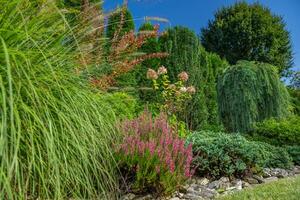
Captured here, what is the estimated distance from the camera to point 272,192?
4.90m

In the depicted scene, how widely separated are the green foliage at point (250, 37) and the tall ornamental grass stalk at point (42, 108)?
19631 mm

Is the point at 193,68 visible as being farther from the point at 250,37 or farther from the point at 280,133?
Result: the point at 250,37

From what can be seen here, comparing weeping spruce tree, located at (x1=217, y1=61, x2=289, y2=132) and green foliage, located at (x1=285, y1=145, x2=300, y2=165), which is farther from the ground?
weeping spruce tree, located at (x1=217, y1=61, x2=289, y2=132)

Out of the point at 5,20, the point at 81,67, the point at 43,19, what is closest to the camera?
the point at 5,20

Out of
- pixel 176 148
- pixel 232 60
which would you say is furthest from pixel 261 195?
pixel 232 60

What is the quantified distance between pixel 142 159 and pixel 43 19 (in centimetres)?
161

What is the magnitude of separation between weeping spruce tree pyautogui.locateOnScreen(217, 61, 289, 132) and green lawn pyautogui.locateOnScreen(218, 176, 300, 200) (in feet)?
20.1

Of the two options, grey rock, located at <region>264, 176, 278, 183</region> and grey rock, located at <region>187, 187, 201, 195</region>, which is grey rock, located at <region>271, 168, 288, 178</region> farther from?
grey rock, located at <region>187, 187, 201, 195</region>

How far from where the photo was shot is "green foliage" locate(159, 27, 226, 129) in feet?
35.4

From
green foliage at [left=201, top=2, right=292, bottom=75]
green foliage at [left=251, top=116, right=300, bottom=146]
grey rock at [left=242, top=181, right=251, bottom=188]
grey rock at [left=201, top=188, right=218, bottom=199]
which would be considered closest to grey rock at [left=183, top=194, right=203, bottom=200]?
grey rock at [left=201, top=188, right=218, bottom=199]

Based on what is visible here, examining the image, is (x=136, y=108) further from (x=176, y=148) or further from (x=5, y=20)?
(x=5, y=20)

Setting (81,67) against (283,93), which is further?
(283,93)

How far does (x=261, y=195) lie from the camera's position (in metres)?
4.77

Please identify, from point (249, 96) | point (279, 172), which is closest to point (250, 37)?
point (249, 96)
